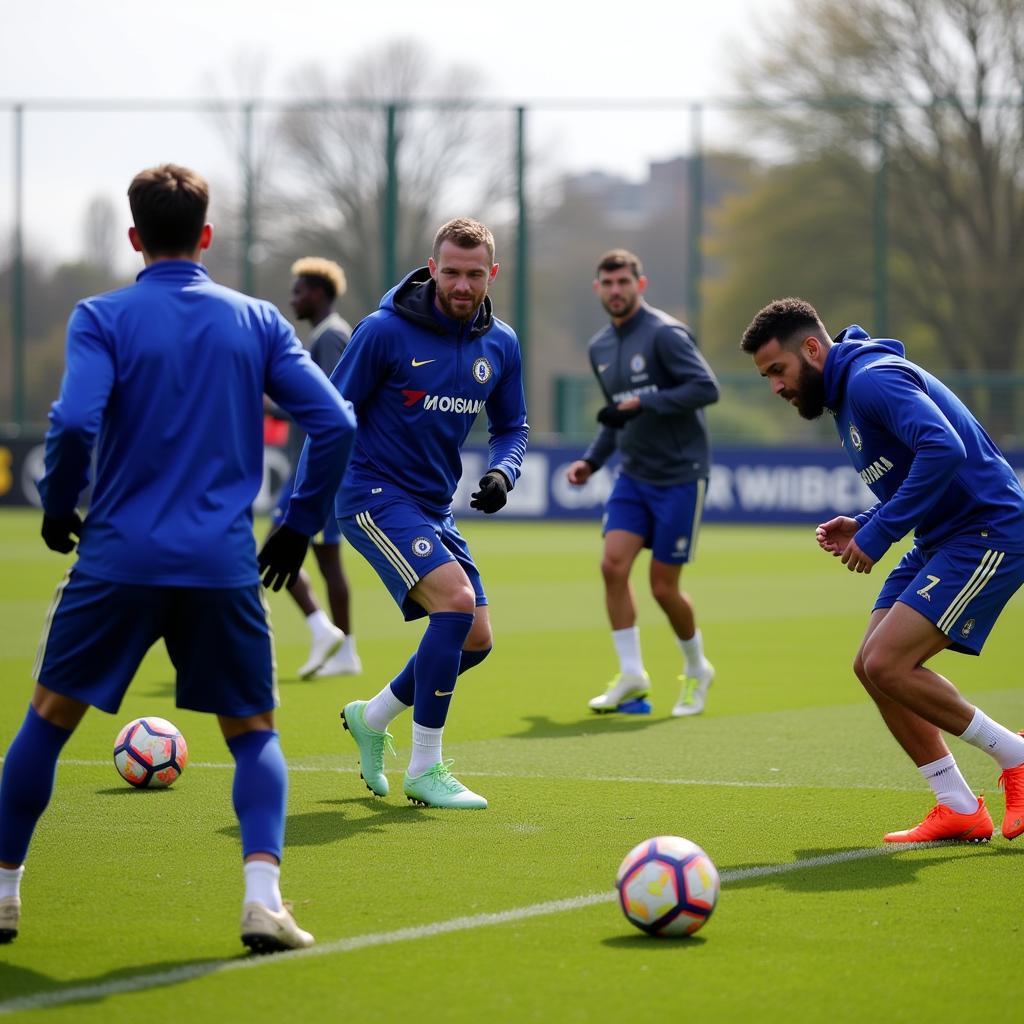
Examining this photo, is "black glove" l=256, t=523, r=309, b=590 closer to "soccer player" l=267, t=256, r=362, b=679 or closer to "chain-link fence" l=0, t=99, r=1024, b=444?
"soccer player" l=267, t=256, r=362, b=679

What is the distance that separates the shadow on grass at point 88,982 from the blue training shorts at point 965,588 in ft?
9.48

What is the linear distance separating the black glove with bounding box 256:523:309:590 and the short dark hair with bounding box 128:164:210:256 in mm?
863

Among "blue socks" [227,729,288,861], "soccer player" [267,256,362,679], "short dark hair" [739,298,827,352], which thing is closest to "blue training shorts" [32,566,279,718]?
"blue socks" [227,729,288,861]

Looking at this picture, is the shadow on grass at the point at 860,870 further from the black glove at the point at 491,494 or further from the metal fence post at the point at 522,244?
the metal fence post at the point at 522,244

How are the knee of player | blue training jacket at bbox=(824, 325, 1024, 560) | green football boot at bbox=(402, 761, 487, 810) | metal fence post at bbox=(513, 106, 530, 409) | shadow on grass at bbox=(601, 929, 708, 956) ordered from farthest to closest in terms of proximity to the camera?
metal fence post at bbox=(513, 106, 530, 409)
green football boot at bbox=(402, 761, 487, 810)
the knee of player
blue training jacket at bbox=(824, 325, 1024, 560)
shadow on grass at bbox=(601, 929, 708, 956)

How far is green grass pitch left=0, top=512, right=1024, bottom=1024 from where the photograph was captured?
461 cm

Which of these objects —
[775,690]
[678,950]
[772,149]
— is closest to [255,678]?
[678,950]

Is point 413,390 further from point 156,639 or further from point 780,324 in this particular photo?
point 156,639

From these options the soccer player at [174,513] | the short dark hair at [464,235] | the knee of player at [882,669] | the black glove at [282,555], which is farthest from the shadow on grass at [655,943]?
the short dark hair at [464,235]

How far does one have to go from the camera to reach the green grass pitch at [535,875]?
461 cm

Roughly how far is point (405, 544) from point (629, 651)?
3.38 metres

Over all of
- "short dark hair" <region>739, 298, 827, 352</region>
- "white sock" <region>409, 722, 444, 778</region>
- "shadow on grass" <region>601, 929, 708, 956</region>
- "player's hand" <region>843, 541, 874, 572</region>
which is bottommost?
"shadow on grass" <region>601, 929, 708, 956</region>

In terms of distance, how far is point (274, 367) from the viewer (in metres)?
5.02

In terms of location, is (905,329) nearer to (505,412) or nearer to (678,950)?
(505,412)
